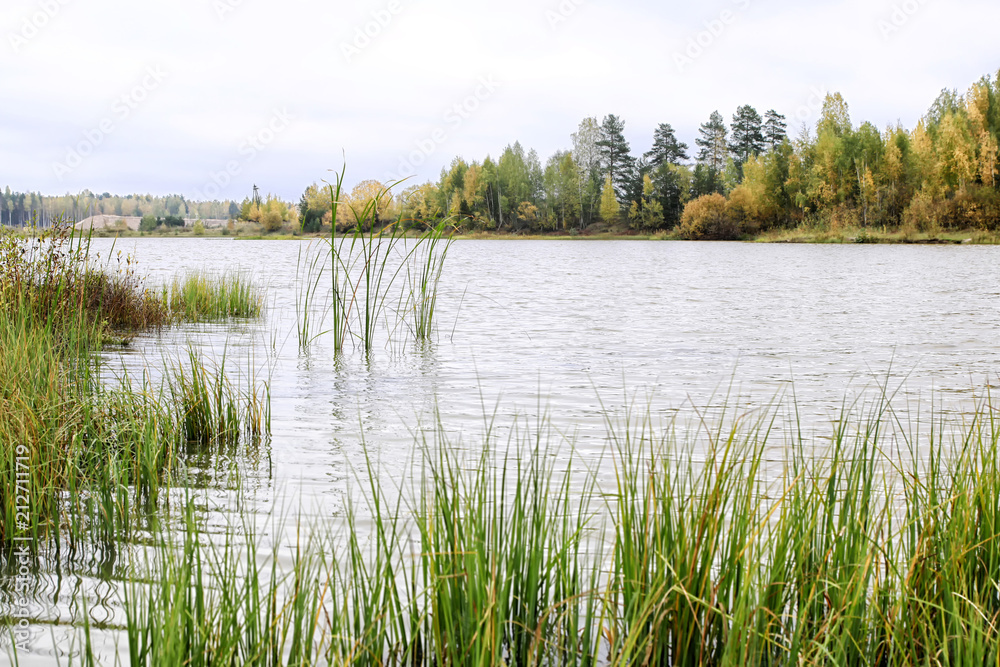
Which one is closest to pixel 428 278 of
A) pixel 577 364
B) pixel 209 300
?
pixel 577 364

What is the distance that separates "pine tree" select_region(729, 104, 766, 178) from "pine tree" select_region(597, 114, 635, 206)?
10915mm

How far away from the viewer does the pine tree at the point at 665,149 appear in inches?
3322

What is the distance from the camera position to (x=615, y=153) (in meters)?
85.1

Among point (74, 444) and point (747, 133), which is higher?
point (747, 133)

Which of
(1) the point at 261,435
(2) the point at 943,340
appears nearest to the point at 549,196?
(2) the point at 943,340

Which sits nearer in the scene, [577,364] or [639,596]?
[639,596]

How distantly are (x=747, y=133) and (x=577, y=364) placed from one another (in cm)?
7819

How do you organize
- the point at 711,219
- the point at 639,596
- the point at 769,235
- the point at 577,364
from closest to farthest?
the point at 639,596 < the point at 577,364 < the point at 769,235 < the point at 711,219

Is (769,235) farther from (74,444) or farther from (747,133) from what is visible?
(74,444)

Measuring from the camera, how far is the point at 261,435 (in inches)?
195

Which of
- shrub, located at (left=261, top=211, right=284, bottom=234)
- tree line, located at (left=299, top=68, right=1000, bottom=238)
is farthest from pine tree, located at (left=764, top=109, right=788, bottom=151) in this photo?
shrub, located at (left=261, top=211, right=284, bottom=234)

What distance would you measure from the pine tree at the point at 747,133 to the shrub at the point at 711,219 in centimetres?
1646

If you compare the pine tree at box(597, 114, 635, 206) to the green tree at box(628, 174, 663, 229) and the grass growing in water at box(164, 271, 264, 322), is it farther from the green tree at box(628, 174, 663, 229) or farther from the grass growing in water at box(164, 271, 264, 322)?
the grass growing in water at box(164, 271, 264, 322)

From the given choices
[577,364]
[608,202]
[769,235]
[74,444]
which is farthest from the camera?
[608,202]
